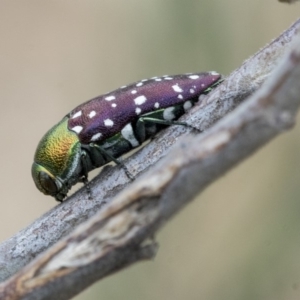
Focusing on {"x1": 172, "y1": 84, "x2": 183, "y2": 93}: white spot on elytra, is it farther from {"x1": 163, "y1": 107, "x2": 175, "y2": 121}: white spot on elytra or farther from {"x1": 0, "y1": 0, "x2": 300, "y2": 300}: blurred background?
{"x1": 0, "y1": 0, "x2": 300, "y2": 300}: blurred background

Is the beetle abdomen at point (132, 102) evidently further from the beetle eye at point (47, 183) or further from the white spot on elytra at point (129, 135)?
the beetle eye at point (47, 183)

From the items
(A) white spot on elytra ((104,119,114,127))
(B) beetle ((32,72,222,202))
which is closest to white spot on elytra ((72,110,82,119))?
(B) beetle ((32,72,222,202))

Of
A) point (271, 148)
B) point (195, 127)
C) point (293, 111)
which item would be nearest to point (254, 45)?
point (271, 148)

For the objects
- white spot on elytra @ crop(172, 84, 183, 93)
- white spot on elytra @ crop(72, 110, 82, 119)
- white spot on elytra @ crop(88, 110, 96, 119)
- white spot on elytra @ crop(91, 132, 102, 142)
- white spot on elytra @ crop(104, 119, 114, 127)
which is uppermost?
white spot on elytra @ crop(72, 110, 82, 119)

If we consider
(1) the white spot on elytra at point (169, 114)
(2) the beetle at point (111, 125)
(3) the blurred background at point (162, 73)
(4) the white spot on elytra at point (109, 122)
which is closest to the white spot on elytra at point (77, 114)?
(2) the beetle at point (111, 125)

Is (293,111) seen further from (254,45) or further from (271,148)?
(254,45)

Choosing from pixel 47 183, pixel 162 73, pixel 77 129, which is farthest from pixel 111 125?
pixel 162 73

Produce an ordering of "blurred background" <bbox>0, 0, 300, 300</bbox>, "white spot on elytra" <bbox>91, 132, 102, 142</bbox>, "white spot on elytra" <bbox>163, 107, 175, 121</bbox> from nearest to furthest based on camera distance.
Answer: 1. "white spot on elytra" <bbox>163, 107, 175, 121</bbox>
2. "white spot on elytra" <bbox>91, 132, 102, 142</bbox>
3. "blurred background" <bbox>0, 0, 300, 300</bbox>
